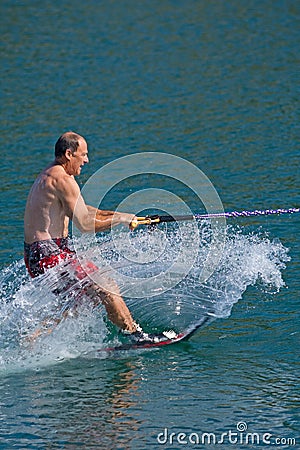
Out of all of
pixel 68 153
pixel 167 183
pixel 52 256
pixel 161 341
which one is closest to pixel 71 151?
pixel 68 153

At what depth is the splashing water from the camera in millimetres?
8695

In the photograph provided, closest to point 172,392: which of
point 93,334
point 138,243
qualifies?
point 93,334

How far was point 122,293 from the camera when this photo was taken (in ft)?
29.6

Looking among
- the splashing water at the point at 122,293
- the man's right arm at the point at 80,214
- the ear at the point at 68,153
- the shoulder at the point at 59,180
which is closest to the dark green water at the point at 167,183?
the splashing water at the point at 122,293

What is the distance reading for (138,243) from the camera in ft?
31.0

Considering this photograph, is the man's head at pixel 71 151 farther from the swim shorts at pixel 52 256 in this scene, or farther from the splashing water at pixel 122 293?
the splashing water at pixel 122 293

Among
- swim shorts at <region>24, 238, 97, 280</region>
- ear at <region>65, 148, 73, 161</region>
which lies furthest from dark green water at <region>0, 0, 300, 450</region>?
ear at <region>65, 148, 73, 161</region>

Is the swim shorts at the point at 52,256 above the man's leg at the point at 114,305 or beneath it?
above

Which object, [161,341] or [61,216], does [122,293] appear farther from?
[61,216]

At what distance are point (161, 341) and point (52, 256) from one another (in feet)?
4.51

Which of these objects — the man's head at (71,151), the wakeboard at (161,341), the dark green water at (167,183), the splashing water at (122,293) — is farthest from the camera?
the wakeboard at (161,341)

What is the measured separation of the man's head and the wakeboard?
5.59 ft

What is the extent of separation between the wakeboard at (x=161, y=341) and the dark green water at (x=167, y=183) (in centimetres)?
9

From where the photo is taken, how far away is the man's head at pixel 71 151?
848 cm
